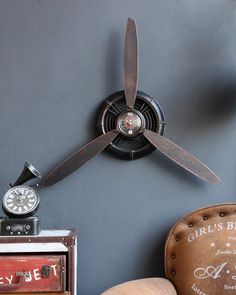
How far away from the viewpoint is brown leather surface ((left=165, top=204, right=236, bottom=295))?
2.21 m

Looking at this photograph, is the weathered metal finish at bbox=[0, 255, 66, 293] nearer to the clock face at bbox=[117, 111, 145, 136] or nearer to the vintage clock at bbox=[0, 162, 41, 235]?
the vintage clock at bbox=[0, 162, 41, 235]

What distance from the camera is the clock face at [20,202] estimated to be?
212cm

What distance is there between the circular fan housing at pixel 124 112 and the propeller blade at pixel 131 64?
0.24 ft

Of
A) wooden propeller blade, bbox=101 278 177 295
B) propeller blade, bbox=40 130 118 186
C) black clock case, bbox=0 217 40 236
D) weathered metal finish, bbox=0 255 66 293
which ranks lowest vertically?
wooden propeller blade, bbox=101 278 177 295

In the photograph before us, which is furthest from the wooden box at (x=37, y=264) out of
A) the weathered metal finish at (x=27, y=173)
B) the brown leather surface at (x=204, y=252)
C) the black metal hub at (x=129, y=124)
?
the black metal hub at (x=129, y=124)

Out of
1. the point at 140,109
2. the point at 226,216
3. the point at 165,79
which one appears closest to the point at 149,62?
the point at 165,79

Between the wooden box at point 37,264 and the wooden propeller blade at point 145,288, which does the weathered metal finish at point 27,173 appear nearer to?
the wooden box at point 37,264

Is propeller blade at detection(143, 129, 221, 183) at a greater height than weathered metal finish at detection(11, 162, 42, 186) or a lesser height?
greater

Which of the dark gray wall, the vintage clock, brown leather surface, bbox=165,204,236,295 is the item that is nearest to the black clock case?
the vintage clock

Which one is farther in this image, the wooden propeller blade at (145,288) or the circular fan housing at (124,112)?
the circular fan housing at (124,112)

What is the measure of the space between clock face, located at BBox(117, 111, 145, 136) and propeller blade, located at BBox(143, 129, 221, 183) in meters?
0.10

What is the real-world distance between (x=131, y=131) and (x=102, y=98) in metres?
0.28

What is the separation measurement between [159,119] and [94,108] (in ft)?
1.32

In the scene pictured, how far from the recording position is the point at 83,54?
8.40 ft
